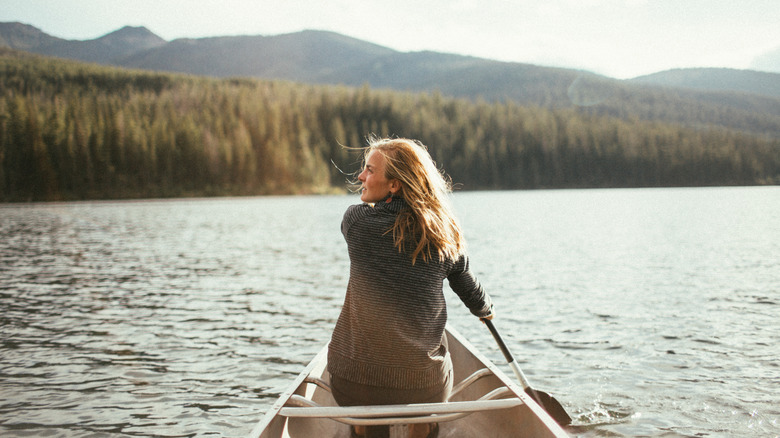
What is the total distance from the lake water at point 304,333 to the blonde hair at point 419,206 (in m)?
4.38

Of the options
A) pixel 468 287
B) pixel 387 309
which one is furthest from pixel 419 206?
pixel 468 287

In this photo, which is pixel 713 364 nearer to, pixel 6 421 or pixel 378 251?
pixel 378 251

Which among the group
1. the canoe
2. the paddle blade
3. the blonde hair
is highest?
the blonde hair

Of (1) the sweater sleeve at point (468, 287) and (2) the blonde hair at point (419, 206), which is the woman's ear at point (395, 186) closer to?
(2) the blonde hair at point (419, 206)

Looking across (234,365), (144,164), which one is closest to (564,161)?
(144,164)

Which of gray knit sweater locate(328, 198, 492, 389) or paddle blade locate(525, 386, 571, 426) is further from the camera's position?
paddle blade locate(525, 386, 571, 426)

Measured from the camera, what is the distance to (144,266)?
73.4ft

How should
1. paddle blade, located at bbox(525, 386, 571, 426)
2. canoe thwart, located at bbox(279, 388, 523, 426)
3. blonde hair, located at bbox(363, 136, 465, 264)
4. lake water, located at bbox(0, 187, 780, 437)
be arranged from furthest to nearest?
lake water, located at bbox(0, 187, 780, 437)
paddle blade, located at bbox(525, 386, 571, 426)
canoe thwart, located at bbox(279, 388, 523, 426)
blonde hair, located at bbox(363, 136, 465, 264)

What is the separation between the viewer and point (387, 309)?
346 cm

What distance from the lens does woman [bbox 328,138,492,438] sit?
344 centimetres

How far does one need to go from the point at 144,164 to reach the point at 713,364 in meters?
96.8

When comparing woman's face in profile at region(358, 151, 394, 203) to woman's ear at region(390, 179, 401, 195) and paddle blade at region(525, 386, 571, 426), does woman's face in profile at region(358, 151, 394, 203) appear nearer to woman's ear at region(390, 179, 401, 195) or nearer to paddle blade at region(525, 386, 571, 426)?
woman's ear at region(390, 179, 401, 195)

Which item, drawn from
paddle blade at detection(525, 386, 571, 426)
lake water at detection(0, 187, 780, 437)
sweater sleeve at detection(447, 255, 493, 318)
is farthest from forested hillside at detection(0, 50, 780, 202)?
sweater sleeve at detection(447, 255, 493, 318)

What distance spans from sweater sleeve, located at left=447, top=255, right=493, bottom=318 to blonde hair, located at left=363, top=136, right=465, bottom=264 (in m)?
0.16
